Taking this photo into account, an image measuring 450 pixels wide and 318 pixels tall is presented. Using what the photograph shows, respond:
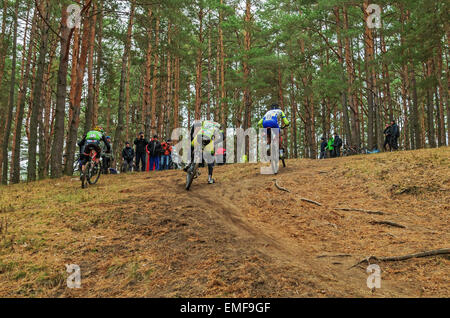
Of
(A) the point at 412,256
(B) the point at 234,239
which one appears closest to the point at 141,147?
(B) the point at 234,239

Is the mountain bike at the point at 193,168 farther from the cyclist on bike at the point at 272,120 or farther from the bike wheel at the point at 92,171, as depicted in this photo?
the bike wheel at the point at 92,171

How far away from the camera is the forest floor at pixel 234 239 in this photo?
2711mm

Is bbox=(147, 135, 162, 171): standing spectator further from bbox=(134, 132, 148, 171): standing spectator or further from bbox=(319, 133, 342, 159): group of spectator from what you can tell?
bbox=(319, 133, 342, 159): group of spectator

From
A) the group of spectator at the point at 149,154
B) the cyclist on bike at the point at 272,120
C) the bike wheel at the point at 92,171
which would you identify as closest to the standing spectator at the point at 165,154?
the group of spectator at the point at 149,154

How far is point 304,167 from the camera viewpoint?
10062 mm

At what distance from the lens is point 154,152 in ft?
50.8

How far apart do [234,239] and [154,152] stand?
12494 millimetres

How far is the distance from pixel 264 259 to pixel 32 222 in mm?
4051

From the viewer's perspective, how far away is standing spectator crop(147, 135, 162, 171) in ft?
50.0

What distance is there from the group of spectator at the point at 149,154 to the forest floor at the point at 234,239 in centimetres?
821

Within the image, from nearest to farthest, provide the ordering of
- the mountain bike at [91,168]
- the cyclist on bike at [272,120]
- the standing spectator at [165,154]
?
the mountain bike at [91,168] → the cyclist on bike at [272,120] → the standing spectator at [165,154]

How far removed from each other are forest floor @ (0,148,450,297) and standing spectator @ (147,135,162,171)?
26.9ft

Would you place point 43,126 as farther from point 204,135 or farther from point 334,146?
point 334,146

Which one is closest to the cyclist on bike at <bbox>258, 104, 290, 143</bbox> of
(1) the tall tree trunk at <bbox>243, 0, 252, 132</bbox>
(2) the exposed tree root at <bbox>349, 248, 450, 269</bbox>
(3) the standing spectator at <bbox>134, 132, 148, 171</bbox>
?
(2) the exposed tree root at <bbox>349, 248, 450, 269</bbox>
